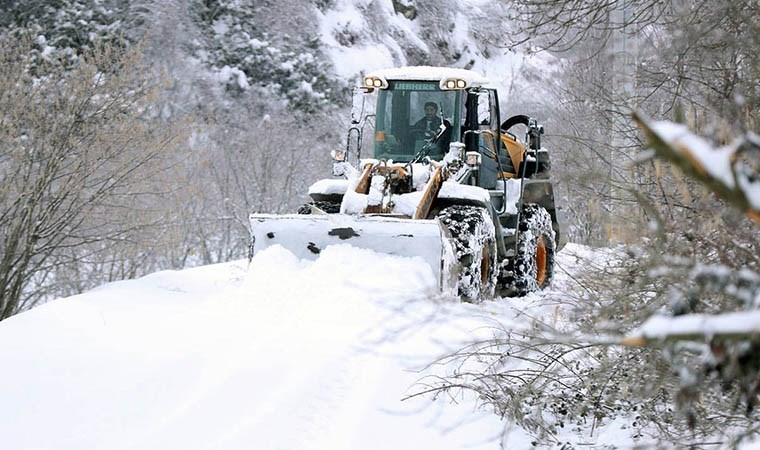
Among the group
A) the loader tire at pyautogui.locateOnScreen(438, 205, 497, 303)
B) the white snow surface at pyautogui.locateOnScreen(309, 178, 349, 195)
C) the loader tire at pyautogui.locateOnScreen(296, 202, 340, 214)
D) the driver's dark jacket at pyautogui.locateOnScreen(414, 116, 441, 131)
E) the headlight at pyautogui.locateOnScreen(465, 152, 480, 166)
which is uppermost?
the driver's dark jacket at pyautogui.locateOnScreen(414, 116, 441, 131)

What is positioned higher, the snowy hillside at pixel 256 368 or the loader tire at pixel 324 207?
the loader tire at pixel 324 207

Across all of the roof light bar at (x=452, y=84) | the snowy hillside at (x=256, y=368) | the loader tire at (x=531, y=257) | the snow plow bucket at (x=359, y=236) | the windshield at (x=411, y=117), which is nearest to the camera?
the snowy hillside at (x=256, y=368)

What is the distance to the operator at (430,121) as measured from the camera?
10.6 meters

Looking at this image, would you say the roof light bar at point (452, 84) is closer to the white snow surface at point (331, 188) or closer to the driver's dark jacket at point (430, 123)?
the driver's dark jacket at point (430, 123)

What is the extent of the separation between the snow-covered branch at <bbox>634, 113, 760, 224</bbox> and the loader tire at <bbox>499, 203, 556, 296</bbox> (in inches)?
366

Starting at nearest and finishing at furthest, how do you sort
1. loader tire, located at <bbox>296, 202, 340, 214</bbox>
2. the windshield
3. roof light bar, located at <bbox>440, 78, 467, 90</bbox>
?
loader tire, located at <bbox>296, 202, 340, 214</bbox>, roof light bar, located at <bbox>440, 78, 467, 90</bbox>, the windshield

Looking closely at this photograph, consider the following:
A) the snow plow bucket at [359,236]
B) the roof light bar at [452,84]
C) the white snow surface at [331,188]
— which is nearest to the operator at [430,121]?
the roof light bar at [452,84]

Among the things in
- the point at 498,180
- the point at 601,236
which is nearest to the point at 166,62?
the point at 498,180

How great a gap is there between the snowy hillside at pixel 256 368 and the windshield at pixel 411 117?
98.2 inches

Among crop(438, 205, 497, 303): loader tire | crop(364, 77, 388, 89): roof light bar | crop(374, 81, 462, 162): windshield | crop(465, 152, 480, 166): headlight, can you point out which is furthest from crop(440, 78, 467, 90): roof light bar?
crop(438, 205, 497, 303): loader tire

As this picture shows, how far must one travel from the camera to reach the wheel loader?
8.77m

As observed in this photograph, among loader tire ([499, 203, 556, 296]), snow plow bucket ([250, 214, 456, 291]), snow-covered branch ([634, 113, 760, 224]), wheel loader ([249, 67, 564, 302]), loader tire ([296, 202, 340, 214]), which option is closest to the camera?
snow-covered branch ([634, 113, 760, 224])

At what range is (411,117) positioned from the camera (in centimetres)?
1070

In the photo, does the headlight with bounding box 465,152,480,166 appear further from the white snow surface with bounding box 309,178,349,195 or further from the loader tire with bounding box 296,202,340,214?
the loader tire with bounding box 296,202,340,214
